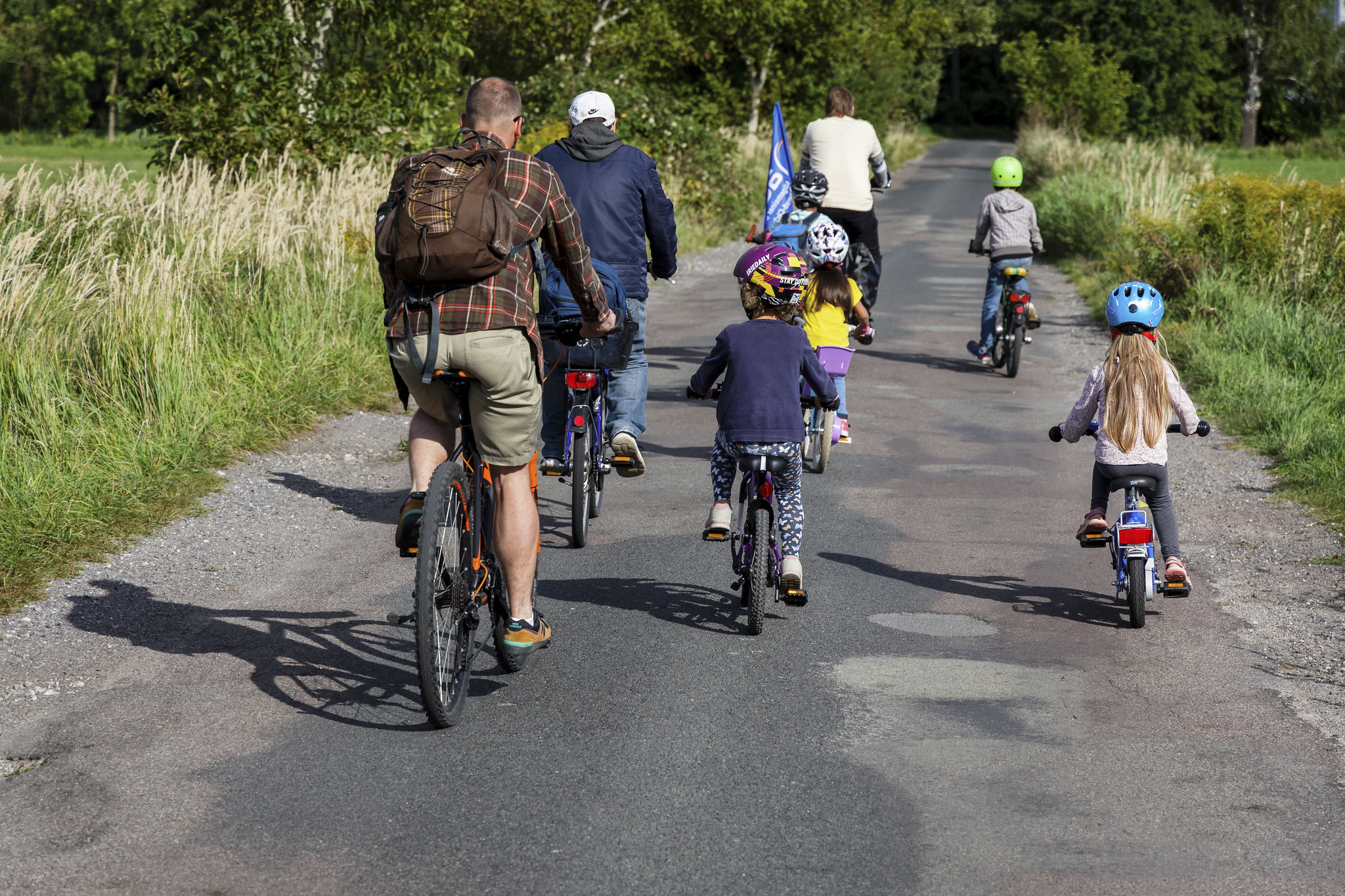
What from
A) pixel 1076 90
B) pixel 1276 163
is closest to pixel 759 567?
pixel 1076 90

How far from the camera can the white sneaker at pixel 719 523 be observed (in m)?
5.87

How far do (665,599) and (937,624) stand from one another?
1213mm

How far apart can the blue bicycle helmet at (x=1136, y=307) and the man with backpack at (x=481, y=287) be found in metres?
2.57

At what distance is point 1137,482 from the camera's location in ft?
19.8

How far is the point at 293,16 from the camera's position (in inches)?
652

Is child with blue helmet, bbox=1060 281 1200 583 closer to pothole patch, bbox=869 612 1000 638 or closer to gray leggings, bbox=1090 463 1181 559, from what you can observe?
gray leggings, bbox=1090 463 1181 559

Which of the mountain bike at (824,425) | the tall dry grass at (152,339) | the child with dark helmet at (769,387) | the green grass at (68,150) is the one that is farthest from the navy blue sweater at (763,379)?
the green grass at (68,150)

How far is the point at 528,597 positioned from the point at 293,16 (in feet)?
44.8

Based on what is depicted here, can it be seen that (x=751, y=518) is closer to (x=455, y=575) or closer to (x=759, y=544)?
(x=759, y=544)

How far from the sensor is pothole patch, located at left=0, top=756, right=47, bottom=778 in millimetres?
4172

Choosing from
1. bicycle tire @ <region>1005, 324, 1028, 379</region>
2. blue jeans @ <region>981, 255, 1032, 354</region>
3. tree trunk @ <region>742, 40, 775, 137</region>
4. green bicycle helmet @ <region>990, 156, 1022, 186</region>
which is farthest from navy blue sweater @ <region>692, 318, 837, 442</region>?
tree trunk @ <region>742, 40, 775, 137</region>

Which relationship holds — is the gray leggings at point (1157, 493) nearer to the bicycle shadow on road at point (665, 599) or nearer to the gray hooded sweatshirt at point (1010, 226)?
the bicycle shadow on road at point (665, 599)

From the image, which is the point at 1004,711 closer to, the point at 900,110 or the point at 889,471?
the point at 889,471

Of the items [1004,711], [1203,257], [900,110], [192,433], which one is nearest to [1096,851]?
[1004,711]
